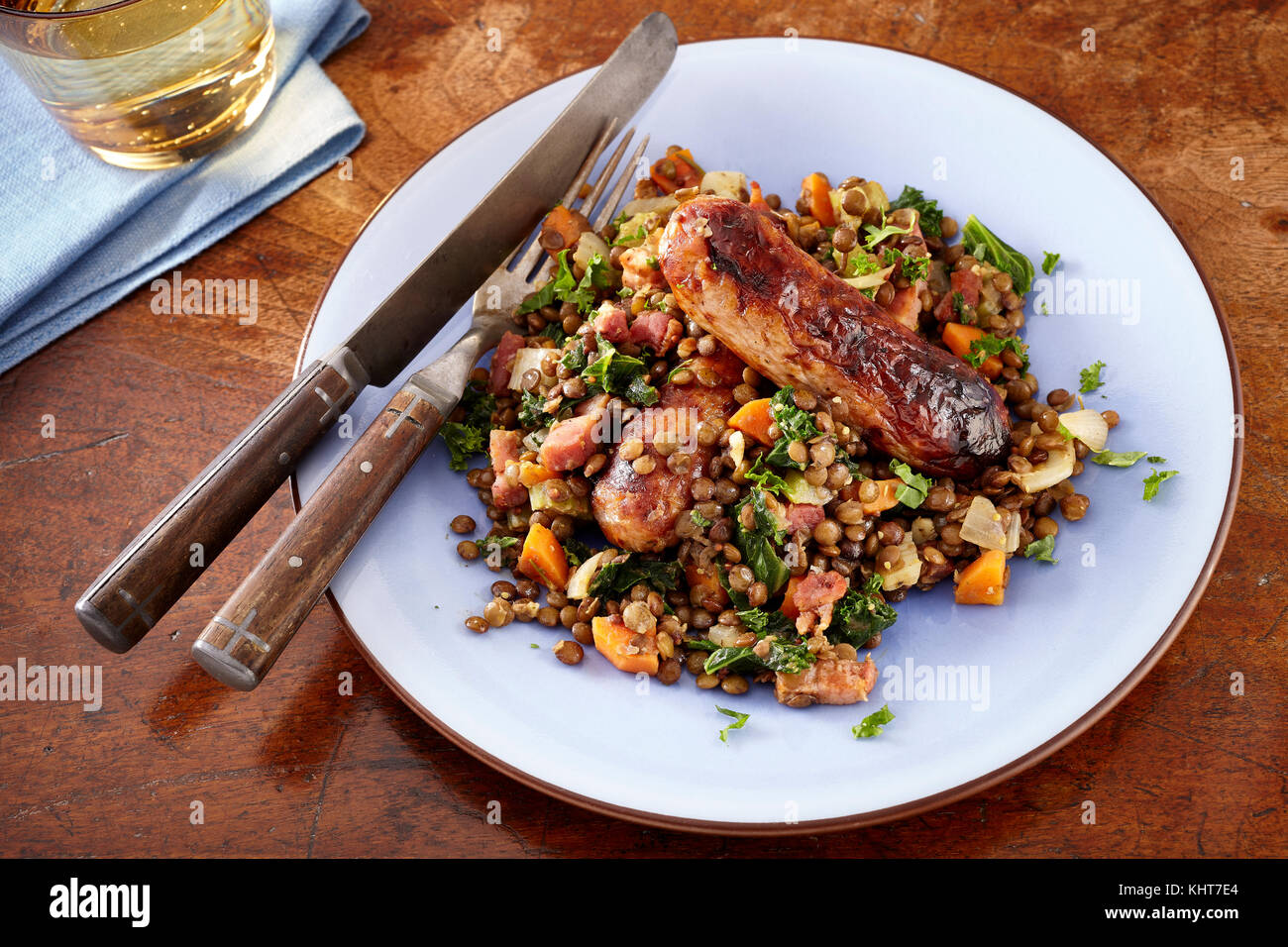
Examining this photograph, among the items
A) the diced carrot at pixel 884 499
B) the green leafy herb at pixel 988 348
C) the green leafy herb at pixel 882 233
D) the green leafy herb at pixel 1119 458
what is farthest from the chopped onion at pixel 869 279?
the green leafy herb at pixel 1119 458

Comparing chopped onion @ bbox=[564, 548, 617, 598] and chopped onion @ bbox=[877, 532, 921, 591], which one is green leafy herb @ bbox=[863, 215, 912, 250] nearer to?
chopped onion @ bbox=[877, 532, 921, 591]

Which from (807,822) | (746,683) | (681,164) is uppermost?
(681,164)

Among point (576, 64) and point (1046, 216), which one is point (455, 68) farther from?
point (1046, 216)

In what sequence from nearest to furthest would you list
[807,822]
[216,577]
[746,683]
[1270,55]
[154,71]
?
[807,822] < [746,683] < [216,577] < [154,71] < [1270,55]

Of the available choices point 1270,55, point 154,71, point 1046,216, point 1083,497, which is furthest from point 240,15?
point 1270,55

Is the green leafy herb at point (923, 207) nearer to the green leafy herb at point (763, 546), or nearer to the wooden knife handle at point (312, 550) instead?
the green leafy herb at point (763, 546)

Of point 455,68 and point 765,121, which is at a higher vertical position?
point 455,68
